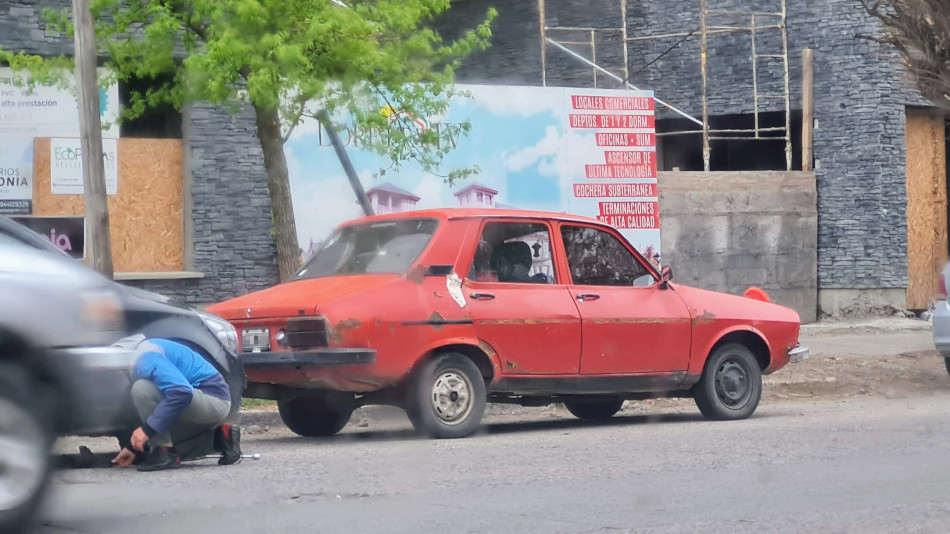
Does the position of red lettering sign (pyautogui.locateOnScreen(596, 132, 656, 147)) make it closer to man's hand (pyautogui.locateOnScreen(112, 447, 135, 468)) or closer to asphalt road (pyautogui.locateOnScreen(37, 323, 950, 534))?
asphalt road (pyautogui.locateOnScreen(37, 323, 950, 534))

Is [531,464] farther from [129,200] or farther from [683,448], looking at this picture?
[129,200]

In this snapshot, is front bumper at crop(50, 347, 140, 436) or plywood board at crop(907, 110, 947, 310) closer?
front bumper at crop(50, 347, 140, 436)

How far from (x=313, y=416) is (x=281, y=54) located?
3.25 m

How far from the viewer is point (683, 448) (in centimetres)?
916

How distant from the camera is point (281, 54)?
11773 millimetres

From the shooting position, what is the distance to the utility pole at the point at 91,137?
11.9m

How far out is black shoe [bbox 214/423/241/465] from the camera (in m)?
8.64

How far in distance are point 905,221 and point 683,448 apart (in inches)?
530

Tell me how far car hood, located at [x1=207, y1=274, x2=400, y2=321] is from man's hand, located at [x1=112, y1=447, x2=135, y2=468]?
4.65 ft

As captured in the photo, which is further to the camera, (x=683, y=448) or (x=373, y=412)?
(x=373, y=412)

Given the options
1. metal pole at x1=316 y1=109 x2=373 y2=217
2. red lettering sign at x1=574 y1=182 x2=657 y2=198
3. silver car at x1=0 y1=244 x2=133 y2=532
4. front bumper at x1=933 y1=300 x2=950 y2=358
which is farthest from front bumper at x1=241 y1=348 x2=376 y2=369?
red lettering sign at x1=574 y1=182 x2=657 y2=198

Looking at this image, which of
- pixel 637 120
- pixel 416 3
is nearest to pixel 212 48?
pixel 416 3

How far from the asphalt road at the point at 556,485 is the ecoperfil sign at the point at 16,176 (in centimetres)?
658

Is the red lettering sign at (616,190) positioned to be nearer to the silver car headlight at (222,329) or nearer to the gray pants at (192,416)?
the silver car headlight at (222,329)
